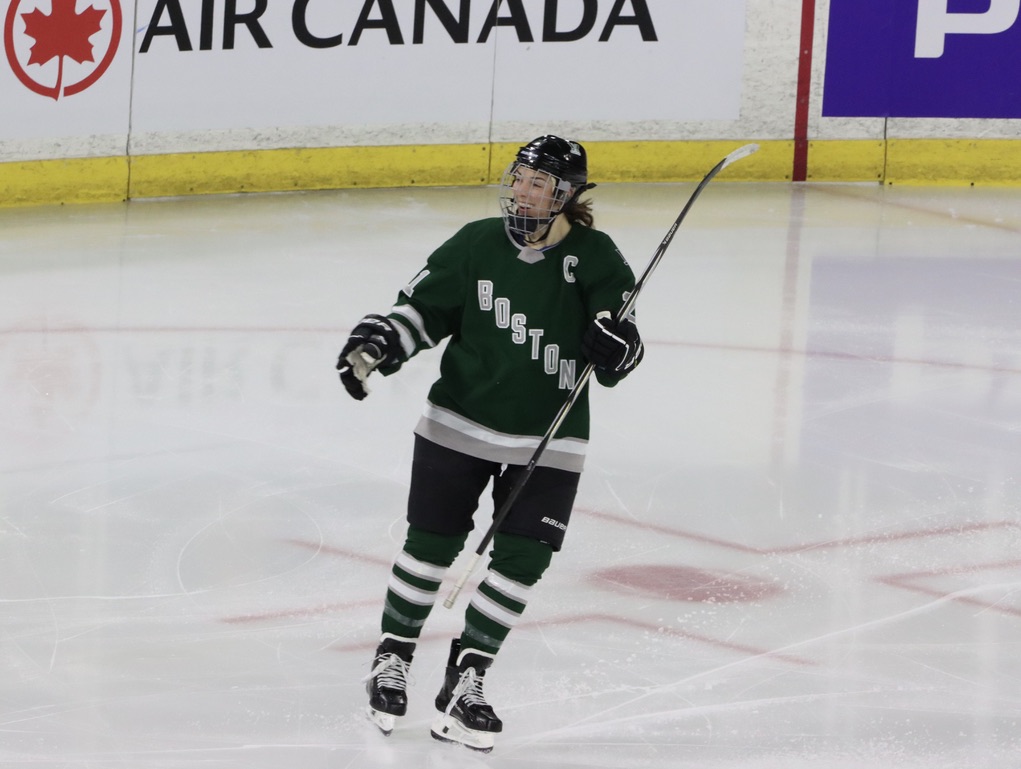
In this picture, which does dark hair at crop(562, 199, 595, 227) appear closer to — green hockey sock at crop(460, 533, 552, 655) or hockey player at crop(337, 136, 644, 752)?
hockey player at crop(337, 136, 644, 752)

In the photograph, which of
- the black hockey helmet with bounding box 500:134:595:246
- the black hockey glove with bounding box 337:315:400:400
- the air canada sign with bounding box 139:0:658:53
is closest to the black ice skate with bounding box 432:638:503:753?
the black hockey glove with bounding box 337:315:400:400

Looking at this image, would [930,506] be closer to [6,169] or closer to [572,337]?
[572,337]

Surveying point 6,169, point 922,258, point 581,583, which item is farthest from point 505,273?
point 6,169

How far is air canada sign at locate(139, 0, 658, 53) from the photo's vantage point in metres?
7.98

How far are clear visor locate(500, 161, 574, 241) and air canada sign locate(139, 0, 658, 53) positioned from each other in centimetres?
539

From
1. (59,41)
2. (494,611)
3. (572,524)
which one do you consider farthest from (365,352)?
(59,41)

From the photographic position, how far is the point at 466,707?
298 cm

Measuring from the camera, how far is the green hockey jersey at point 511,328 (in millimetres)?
2953

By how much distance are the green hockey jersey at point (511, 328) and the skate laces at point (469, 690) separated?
1.31 ft

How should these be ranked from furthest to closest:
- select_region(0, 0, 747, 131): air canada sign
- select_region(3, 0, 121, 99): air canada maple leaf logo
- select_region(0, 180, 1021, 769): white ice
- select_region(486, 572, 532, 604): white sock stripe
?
select_region(0, 0, 747, 131): air canada sign < select_region(3, 0, 121, 99): air canada maple leaf logo < select_region(0, 180, 1021, 769): white ice < select_region(486, 572, 532, 604): white sock stripe

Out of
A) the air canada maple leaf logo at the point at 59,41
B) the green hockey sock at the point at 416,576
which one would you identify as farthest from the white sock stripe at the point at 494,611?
the air canada maple leaf logo at the point at 59,41

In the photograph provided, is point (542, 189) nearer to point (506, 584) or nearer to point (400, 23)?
point (506, 584)

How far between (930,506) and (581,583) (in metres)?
1.10

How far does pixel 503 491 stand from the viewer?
10.1 ft
